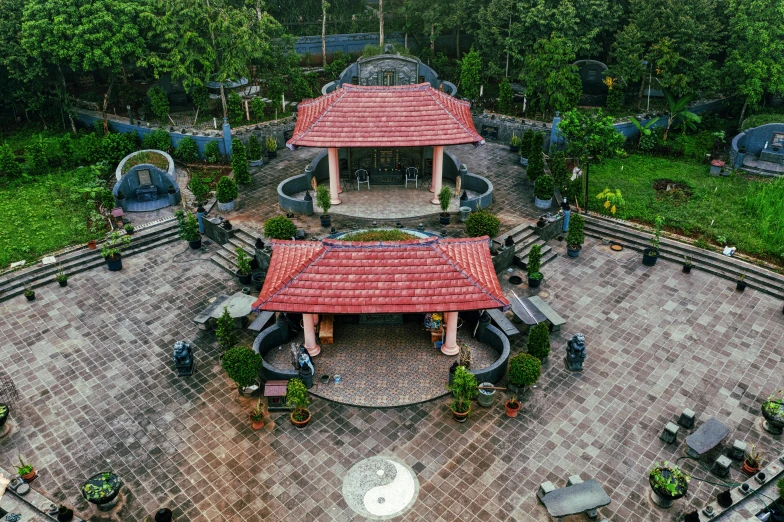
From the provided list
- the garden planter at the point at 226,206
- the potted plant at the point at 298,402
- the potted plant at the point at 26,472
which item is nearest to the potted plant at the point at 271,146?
the garden planter at the point at 226,206

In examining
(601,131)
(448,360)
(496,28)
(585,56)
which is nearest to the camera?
(448,360)

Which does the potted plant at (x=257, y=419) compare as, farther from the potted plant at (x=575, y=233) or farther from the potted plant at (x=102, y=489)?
the potted plant at (x=575, y=233)

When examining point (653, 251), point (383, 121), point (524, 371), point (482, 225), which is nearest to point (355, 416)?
point (524, 371)

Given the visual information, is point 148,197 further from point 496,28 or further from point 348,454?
point 496,28

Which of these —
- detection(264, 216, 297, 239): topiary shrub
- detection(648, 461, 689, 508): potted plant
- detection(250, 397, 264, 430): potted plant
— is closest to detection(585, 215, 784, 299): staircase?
detection(648, 461, 689, 508): potted plant

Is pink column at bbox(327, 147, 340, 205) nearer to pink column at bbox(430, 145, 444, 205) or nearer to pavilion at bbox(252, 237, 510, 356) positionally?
pink column at bbox(430, 145, 444, 205)

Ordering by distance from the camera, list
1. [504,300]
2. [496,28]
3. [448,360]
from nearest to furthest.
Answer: [504,300] < [448,360] < [496,28]

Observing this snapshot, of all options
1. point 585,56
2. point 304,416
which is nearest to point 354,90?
point 304,416
